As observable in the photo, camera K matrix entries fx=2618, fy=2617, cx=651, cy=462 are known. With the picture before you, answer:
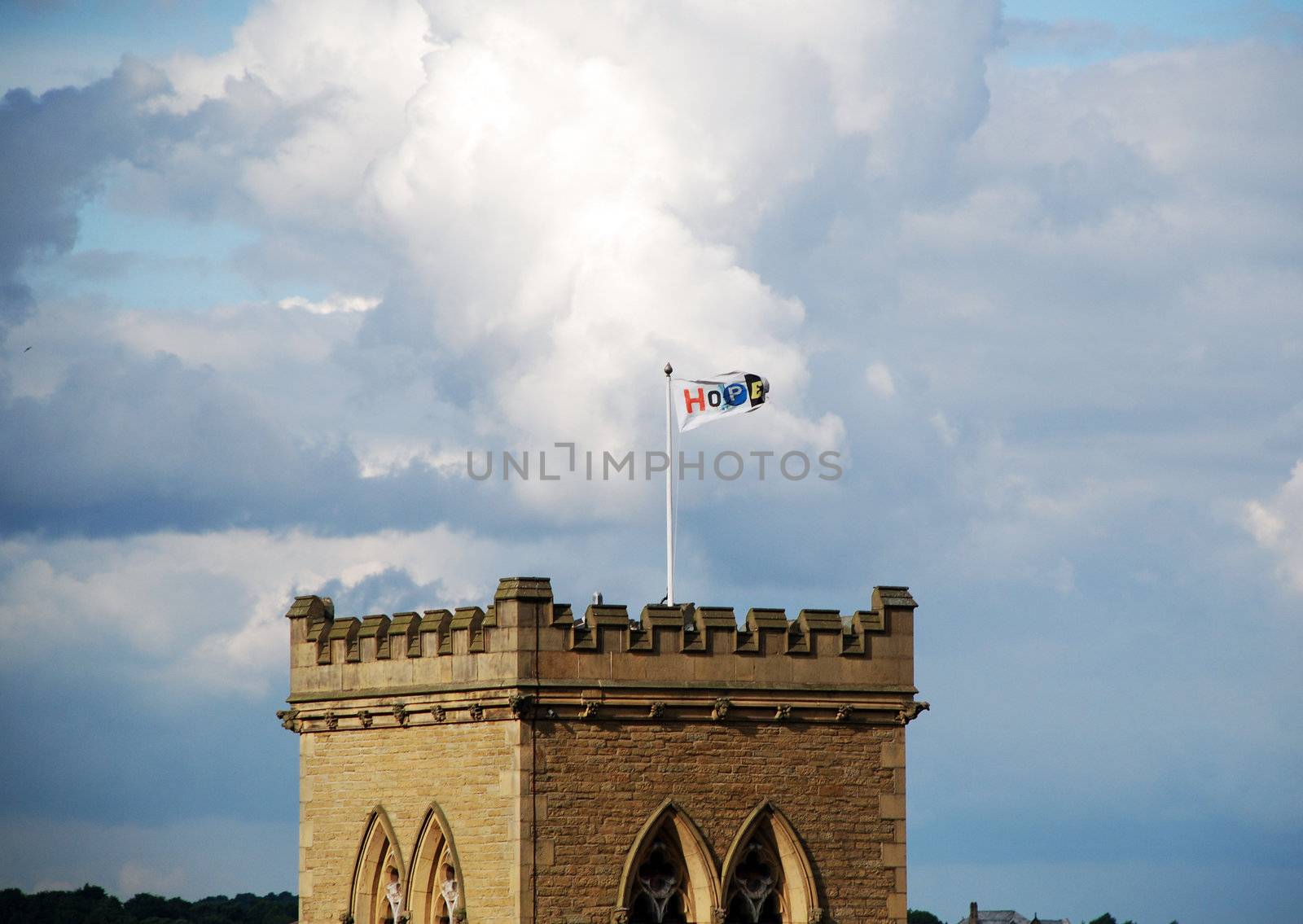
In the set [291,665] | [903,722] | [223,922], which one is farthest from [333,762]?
[223,922]

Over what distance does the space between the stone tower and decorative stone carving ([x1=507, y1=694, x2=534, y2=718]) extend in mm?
→ 36

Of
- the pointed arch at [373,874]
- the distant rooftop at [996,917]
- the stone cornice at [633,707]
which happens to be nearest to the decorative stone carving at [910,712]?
the stone cornice at [633,707]


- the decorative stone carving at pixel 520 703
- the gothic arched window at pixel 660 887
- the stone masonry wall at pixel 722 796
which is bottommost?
the gothic arched window at pixel 660 887

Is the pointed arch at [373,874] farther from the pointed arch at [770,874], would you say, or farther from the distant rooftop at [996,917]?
the distant rooftop at [996,917]

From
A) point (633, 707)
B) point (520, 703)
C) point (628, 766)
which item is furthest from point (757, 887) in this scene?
point (520, 703)

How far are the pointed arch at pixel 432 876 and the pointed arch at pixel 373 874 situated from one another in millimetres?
1014

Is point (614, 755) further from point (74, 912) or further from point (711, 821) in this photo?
point (74, 912)

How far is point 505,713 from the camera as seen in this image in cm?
A: 4016

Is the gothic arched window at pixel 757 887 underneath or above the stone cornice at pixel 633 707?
underneath

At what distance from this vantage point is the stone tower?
131 ft

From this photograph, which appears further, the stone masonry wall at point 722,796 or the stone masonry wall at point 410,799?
the stone masonry wall at point 410,799

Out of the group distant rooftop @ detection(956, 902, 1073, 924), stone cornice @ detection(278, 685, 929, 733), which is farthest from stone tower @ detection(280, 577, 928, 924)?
distant rooftop @ detection(956, 902, 1073, 924)

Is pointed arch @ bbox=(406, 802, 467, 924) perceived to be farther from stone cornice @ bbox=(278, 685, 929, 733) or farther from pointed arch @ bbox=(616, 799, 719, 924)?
pointed arch @ bbox=(616, 799, 719, 924)

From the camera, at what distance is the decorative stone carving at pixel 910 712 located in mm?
42094
